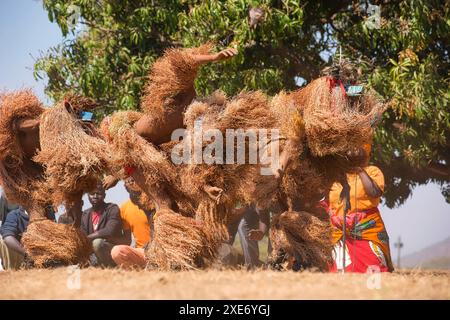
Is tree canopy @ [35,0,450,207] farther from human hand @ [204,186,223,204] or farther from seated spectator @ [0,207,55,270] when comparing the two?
human hand @ [204,186,223,204]

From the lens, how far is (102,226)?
985 cm

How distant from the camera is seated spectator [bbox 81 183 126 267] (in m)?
9.54

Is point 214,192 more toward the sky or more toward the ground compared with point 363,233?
more toward the sky

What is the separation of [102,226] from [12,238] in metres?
1.07

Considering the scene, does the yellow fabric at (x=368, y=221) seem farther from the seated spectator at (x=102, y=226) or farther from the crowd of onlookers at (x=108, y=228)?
the seated spectator at (x=102, y=226)

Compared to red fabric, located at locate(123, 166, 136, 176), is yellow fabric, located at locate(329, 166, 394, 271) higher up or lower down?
lower down

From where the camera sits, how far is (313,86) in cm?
727

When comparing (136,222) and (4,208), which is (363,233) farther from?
(4,208)

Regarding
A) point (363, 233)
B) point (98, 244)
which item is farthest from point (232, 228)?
point (363, 233)

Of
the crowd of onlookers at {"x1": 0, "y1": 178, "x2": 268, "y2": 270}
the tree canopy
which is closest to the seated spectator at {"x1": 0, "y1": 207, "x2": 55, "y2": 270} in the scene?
the crowd of onlookers at {"x1": 0, "y1": 178, "x2": 268, "y2": 270}

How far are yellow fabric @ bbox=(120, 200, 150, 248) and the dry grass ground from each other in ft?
12.0

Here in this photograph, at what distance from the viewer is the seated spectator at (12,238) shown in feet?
30.2

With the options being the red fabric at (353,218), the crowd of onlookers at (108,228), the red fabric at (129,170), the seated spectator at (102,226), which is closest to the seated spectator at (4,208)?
the crowd of onlookers at (108,228)

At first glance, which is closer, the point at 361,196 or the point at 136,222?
the point at 361,196
